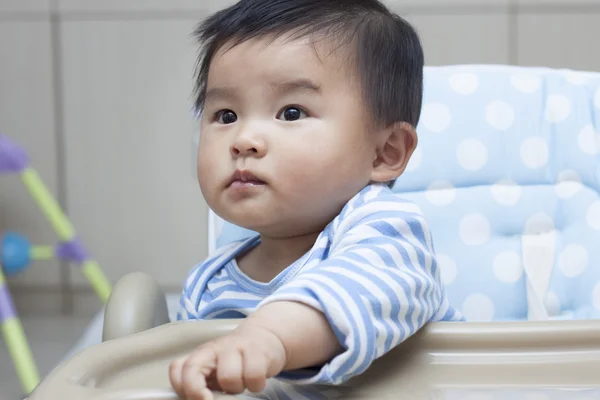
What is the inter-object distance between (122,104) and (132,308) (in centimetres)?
132

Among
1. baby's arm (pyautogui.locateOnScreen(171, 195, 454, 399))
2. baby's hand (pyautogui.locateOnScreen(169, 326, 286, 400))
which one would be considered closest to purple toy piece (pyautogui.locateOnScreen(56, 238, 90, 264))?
baby's arm (pyautogui.locateOnScreen(171, 195, 454, 399))

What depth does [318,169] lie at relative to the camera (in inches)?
26.4

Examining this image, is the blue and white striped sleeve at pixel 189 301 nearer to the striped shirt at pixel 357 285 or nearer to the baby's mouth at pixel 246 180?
the striped shirt at pixel 357 285

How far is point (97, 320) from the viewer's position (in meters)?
1.03

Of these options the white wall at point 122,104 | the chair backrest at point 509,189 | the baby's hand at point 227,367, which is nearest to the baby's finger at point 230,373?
the baby's hand at point 227,367

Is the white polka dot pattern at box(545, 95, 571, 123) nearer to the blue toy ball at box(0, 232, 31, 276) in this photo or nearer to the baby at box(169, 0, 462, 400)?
the baby at box(169, 0, 462, 400)

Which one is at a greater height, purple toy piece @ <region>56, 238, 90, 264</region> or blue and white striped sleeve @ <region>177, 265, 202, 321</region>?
blue and white striped sleeve @ <region>177, 265, 202, 321</region>

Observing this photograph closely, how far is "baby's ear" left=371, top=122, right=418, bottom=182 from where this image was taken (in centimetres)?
75

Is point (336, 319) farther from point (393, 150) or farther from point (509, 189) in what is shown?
point (509, 189)

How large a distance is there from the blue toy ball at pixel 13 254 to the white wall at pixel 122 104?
1.15 feet

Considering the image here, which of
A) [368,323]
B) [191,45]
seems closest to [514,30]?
[191,45]

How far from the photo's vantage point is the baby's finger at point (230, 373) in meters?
0.43

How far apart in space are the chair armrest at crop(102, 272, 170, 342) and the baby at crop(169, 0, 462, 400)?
0.16ft

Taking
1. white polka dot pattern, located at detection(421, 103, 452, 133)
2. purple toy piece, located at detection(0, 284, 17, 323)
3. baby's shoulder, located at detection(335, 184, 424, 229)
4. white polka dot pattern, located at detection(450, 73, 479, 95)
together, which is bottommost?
purple toy piece, located at detection(0, 284, 17, 323)
